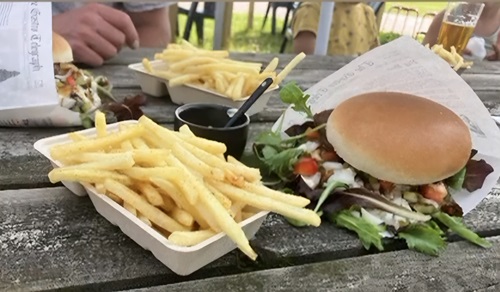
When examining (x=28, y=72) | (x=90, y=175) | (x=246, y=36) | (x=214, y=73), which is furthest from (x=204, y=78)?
(x=246, y=36)

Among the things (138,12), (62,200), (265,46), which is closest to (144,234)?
(62,200)

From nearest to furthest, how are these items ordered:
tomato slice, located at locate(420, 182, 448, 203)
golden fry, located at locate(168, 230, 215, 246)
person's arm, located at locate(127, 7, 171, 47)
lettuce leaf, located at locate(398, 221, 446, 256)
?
golden fry, located at locate(168, 230, 215, 246) → lettuce leaf, located at locate(398, 221, 446, 256) → tomato slice, located at locate(420, 182, 448, 203) → person's arm, located at locate(127, 7, 171, 47)

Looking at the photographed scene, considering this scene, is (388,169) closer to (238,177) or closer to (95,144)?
(238,177)

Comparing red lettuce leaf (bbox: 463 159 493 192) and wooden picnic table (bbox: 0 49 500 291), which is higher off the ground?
red lettuce leaf (bbox: 463 159 493 192)

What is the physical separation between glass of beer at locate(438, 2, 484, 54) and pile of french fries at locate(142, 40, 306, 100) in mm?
1035

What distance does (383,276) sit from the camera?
43.3 inches

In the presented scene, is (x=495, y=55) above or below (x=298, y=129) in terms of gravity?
below

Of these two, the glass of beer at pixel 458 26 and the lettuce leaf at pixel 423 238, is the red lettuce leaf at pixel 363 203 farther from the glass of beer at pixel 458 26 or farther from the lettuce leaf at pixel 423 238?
the glass of beer at pixel 458 26

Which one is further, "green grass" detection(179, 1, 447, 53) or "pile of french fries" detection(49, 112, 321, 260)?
"green grass" detection(179, 1, 447, 53)

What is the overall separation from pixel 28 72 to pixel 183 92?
1.67 ft

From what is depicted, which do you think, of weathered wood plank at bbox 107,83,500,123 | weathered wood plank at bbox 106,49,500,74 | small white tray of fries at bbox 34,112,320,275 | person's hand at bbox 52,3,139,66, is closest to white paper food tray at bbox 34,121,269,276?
small white tray of fries at bbox 34,112,320,275

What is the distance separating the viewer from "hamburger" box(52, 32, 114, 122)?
162 cm

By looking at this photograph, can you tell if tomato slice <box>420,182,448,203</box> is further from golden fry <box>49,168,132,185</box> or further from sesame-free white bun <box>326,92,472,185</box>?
golden fry <box>49,168,132,185</box>

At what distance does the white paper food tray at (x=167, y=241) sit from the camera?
96 centimetres
